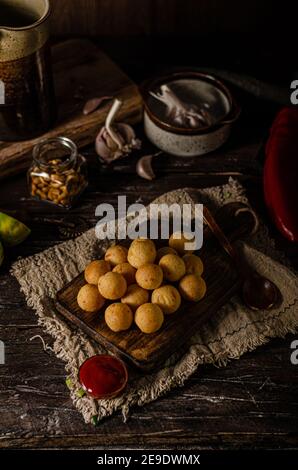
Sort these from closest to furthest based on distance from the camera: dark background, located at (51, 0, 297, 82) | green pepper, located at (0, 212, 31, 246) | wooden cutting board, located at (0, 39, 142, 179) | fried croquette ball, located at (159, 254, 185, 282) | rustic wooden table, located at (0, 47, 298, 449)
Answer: rustic wooden table, located at (0, 47, 298, 449)
fried croquette ball, located at (159, 254, 185, 282)
green pepper, located at (0, 212, 31, 246)
wooden cutting board, located at (0, 39, 142, 179)
dark background, located at (51, 0, 297, 82)

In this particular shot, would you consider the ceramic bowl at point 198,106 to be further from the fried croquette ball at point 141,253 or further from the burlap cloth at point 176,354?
the fried croquette ball at point 141,253

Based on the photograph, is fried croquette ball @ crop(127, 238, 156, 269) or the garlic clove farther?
the garlic clove

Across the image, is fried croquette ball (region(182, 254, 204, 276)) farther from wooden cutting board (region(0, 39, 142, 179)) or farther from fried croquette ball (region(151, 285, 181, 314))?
wooden cutting board (region(0, 39, 142, 179))

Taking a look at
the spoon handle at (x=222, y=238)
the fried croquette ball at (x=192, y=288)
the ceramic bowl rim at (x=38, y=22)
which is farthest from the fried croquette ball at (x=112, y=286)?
the ceramic bowl rim at (x=38, y=22)

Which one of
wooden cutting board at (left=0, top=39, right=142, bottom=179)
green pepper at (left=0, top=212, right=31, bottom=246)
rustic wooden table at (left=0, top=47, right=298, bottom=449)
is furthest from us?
wooden cutting board at (left=0, top=39, right=142, bottom=179)

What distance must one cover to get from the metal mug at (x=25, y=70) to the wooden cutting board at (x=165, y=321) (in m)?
0.42

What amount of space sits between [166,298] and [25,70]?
1.91ft

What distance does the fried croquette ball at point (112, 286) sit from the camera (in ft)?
4.12

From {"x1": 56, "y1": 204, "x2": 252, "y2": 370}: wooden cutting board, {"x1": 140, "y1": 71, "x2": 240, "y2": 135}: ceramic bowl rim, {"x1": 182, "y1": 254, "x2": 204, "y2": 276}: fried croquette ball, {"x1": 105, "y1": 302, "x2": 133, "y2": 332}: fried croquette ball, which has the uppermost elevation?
{"x1": 140, "y1": 71, "x2": 240, "y2": 135}: ceramic bowl rim

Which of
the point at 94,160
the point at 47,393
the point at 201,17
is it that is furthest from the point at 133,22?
the point at 47,393

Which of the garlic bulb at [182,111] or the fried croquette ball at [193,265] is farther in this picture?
the garlic bulb at [182,111]

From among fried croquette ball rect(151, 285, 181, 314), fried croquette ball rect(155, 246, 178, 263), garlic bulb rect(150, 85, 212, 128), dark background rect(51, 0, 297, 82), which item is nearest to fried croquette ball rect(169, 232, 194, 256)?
fried croquette ball rect(155, 246, 178, 263)

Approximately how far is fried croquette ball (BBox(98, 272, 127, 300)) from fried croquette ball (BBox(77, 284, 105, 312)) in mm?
13

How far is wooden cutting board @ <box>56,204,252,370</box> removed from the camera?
4.08 ft
